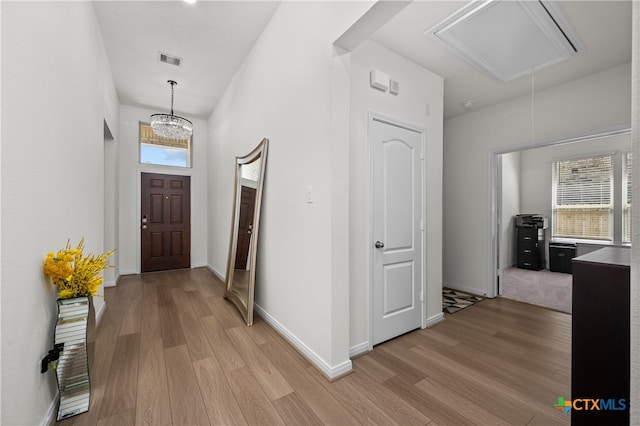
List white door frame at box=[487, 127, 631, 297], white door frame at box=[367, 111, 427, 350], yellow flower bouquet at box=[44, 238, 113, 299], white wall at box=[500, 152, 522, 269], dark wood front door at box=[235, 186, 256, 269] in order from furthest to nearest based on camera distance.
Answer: white wall at box=[500, 152, 522, 269]
white door frame at box=[487, 127, 631, 297]
dark wood front door at box=[235, 186, 256, 269]
white door frame at box=[367, 111, 427, 350]
yellow flower bouquet at box=[44, 238, 113, 299]

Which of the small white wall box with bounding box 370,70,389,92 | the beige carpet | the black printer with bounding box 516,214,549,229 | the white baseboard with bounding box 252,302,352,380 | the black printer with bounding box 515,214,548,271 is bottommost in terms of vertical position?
the beige carpet

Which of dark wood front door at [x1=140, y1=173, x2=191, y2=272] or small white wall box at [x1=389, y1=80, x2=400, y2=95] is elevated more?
small white wall box at [x1=389, y1=80, x2=400, y2=95]

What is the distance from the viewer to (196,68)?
3.72 meters

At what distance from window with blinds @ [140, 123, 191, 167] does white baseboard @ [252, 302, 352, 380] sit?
169 inches

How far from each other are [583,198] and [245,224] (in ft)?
22.9

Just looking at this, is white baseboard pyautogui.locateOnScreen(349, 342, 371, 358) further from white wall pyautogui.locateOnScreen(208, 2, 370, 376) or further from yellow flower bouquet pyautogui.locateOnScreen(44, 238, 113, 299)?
yellow flower bouquet pyautogui.locateOnScreen(44, 238, 113, 299)

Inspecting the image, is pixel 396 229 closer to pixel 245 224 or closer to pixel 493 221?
pixel 245 224

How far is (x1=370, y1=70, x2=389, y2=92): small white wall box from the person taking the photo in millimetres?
2430

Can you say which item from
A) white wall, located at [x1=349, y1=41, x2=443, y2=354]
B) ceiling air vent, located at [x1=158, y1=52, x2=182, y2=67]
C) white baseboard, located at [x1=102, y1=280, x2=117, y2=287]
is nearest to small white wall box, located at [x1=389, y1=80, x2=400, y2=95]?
white wall, located at [x1=349, y1=41, x2=443, y2=354]

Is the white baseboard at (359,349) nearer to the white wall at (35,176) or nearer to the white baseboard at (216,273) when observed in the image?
the white wall at (35,176)

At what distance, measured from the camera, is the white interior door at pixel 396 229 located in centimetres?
249

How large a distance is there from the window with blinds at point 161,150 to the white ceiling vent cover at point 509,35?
5022mm

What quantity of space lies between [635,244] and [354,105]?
6.62 ft

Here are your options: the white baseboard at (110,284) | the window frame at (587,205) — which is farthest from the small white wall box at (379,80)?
the window frame at (587,205)
